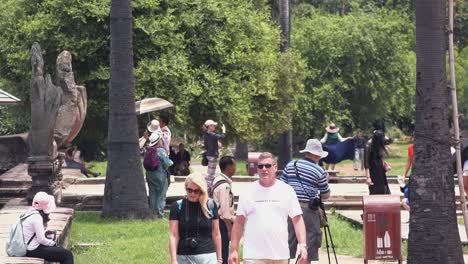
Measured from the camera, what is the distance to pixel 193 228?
36.3ft

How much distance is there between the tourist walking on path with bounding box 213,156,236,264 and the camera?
13258 mm

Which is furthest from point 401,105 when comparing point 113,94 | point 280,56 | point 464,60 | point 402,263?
point 402,263

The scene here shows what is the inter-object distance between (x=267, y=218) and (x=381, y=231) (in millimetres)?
4899

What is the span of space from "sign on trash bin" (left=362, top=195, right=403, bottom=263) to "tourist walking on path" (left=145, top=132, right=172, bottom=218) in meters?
5.96

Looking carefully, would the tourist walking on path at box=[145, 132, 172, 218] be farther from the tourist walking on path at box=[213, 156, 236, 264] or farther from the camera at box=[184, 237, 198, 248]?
the camera at box=[184, 237, 198, 248]

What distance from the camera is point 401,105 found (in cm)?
6072

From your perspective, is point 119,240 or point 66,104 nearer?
point 119,240

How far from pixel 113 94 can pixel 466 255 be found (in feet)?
23.1

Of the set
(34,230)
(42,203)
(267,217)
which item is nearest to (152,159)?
(42,203)

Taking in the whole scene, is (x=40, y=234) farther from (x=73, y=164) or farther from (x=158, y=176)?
(x=73, y=164)

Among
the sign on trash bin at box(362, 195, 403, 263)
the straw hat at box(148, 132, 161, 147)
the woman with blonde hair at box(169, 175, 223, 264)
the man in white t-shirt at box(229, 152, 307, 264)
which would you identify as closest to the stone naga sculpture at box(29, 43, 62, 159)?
the straw hat at box(148, 132, 161, 147)

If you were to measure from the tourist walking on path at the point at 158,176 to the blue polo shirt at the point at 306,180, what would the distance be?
703cm

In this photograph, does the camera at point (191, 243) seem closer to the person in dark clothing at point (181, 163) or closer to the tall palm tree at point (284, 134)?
the person in dark clothing at point (181, 163)

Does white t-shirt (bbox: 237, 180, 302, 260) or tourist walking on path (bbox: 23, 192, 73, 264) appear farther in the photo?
tourist walking on path (bbox: 23, 192, 73, 264)
